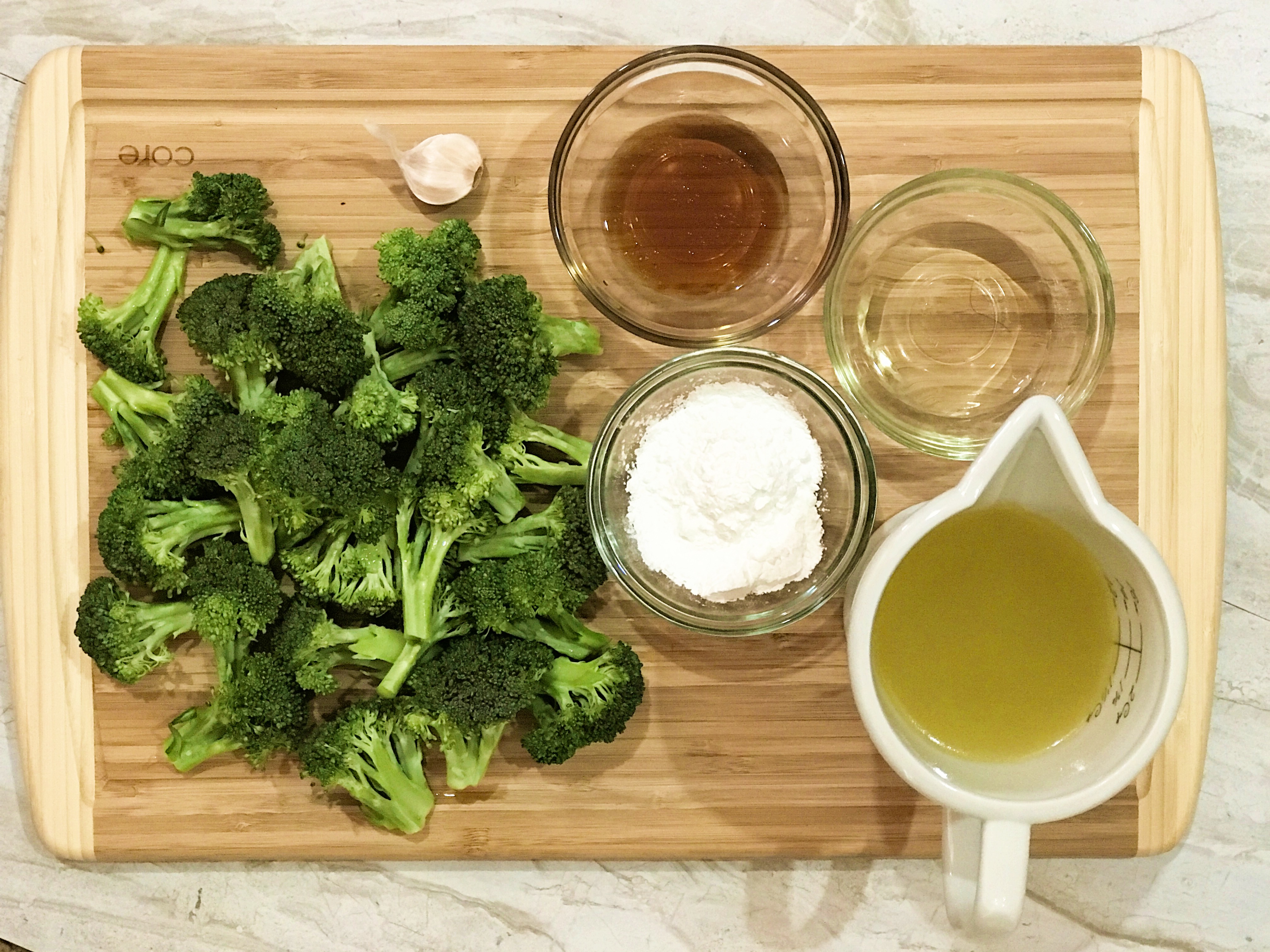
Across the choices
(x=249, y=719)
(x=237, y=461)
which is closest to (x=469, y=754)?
(x=249, y=719)

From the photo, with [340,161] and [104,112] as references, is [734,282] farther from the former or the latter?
[104,112]

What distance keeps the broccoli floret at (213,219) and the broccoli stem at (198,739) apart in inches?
27.0

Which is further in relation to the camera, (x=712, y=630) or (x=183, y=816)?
(x=183, y=816)

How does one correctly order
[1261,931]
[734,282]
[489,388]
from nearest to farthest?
[489,388]
[734,282]
[1261,931]

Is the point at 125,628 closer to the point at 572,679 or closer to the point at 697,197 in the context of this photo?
the point at 572,679

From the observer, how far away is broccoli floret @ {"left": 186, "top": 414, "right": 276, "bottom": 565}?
4.47 ft

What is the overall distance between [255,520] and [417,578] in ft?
0.83

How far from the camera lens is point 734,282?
1.49m

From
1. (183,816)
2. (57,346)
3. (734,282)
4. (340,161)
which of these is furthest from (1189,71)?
(183,816)

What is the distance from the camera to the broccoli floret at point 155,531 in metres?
1.40

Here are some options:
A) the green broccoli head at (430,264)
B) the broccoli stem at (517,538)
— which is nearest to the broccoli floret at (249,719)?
the broccoli stem at (517,538)

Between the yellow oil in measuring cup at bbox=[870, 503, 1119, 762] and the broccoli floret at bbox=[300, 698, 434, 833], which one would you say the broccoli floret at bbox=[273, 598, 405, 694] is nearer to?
the broccoli floret at bbox=[300, 698, 434, 833]

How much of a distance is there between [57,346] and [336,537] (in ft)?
1.75

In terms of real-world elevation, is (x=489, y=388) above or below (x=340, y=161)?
below
